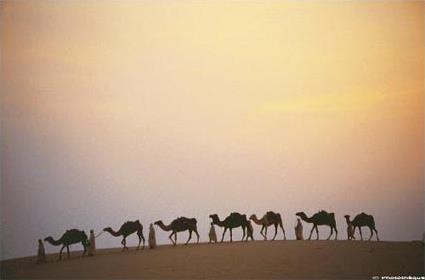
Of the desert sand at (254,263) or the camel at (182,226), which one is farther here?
the camel at (182,226)

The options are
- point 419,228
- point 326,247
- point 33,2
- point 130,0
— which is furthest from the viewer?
point 419,228

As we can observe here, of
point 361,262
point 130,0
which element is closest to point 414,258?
point 361,262

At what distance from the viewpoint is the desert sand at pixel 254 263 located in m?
10.6

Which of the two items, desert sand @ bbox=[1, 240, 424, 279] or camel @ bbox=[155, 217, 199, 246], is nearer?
desert sand @ bbox=[1, 240, 424, 279]

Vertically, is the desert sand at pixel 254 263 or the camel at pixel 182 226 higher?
the camel at pixel 182 226

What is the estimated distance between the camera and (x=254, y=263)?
11469 mm

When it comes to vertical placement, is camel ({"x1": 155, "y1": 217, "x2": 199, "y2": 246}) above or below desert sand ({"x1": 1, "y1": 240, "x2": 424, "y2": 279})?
above

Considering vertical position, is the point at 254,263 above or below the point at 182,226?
below

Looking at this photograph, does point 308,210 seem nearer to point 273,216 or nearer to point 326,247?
point 273,216

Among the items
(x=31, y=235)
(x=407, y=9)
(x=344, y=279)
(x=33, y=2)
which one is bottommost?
(x=344, y=279)

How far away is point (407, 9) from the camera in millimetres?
14109

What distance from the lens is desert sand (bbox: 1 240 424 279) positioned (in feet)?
34.7

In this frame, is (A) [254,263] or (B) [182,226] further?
(B) [182,226]

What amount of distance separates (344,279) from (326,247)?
3.82 meters
